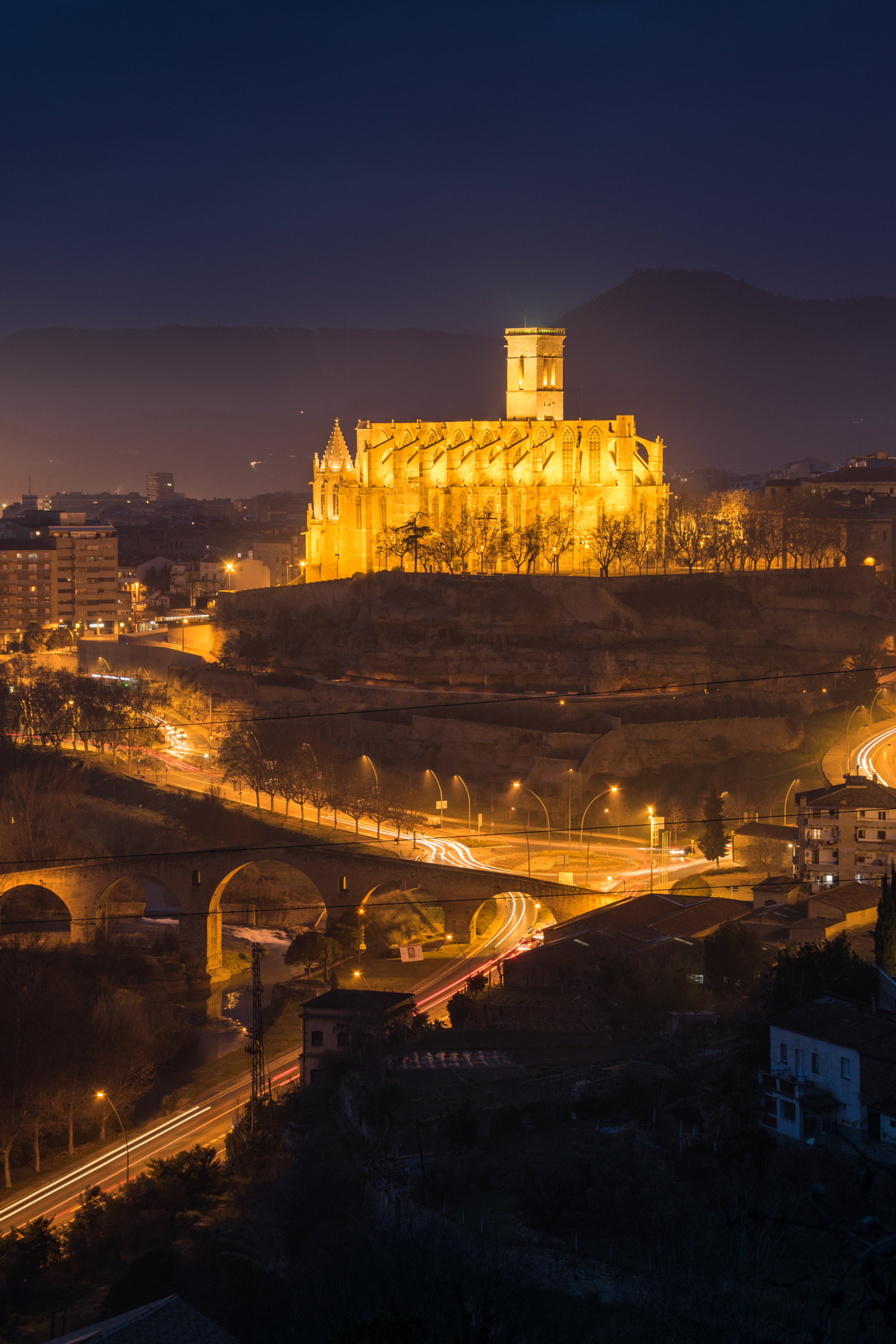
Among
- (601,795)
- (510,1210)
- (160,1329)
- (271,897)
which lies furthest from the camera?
(601,795)

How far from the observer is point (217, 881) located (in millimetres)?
44500

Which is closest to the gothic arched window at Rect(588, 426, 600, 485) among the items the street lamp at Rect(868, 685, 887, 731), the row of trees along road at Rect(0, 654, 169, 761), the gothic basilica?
the gothic basilica

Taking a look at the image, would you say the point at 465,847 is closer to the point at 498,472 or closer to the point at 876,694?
the point at 876,694

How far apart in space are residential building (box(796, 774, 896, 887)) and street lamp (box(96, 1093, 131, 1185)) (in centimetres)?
1680

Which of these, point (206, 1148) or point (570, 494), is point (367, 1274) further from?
point (570, 494)

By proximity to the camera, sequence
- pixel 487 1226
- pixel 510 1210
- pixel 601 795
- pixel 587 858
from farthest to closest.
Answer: pixel 601 795
pixel 587 858
pixel 510 1210
pixel 487 1226

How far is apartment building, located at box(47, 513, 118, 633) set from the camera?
9688cm

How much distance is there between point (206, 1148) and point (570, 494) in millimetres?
40388

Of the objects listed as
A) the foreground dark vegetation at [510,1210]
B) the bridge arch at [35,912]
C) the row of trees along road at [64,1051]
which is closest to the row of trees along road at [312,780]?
the bridge arch at [35,912]

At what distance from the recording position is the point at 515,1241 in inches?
747

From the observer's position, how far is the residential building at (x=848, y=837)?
126ft

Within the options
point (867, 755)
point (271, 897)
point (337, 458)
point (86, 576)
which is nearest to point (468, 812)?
point (271, 897)

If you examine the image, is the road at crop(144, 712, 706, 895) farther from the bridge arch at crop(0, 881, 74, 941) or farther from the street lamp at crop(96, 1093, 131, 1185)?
the street lamp at crop(96, 1093, 131, 1185)

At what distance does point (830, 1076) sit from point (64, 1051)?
1802cm
